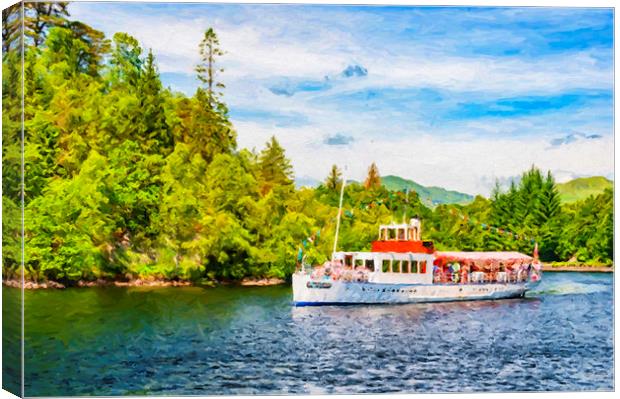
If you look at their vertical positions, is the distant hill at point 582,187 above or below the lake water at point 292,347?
above

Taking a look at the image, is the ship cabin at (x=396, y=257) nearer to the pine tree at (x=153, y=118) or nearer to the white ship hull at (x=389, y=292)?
the white ship hull at (x=389, y=292)

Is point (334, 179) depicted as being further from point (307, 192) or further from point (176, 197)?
point (176, 197)

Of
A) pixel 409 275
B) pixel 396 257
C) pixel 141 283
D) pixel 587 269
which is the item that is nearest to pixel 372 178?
pixel 396 257

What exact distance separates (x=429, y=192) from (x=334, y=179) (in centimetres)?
138

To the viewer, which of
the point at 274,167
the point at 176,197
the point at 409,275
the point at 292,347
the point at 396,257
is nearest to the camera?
the point at 292,347

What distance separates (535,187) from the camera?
59.3ft

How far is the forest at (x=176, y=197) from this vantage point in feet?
58.2

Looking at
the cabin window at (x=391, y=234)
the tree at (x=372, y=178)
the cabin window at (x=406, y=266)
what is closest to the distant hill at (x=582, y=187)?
the tree at (x=372, y=178)

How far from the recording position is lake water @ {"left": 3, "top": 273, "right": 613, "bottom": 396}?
15320 millimetres

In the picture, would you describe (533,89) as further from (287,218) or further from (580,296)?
(287,218)

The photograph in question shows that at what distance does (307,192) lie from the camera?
60.8 feet

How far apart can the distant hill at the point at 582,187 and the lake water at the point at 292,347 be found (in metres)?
1.33

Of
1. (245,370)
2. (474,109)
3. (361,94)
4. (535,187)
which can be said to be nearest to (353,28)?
(361,94)

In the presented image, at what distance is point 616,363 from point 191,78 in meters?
7.03
